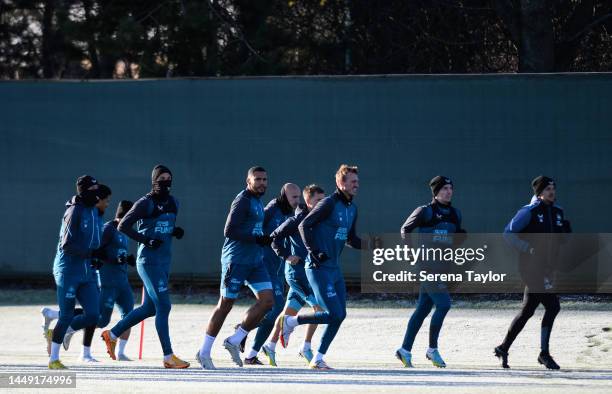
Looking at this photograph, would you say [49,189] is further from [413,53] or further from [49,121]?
[413,53]

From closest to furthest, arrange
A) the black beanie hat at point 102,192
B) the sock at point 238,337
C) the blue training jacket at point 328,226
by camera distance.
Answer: the blue training jacket at point 328,226 < the sock at point 238,337 < the black beanie hat at point 102,192

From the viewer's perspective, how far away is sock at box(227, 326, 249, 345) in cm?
1180

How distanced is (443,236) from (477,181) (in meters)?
5.22

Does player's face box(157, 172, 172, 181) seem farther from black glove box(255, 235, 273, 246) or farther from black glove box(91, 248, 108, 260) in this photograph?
black glove box(255, 235, 273, 246)

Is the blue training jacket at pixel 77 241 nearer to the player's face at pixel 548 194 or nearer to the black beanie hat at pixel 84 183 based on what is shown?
the black beanie hat at pixel 84 183

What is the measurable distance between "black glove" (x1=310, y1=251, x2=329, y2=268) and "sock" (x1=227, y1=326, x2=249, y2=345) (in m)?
1.05

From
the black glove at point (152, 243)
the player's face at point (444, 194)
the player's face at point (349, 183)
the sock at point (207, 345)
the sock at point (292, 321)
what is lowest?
the sock at point (207, 345)

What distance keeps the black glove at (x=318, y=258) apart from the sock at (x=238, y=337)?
1.05 m

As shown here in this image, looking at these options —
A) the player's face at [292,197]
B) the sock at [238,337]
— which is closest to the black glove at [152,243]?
the sock at [238,337]

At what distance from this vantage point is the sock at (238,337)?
11.8m

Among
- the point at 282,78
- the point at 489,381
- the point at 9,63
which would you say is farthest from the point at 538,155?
the point at 9,63

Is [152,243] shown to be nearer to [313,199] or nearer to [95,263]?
[95,263]

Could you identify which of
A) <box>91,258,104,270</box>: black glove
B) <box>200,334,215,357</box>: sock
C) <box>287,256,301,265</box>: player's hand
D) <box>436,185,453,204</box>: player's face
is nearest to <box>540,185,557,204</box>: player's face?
<box>436,185,453,204</box>: player's face

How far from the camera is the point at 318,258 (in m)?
Answer: 11.4
